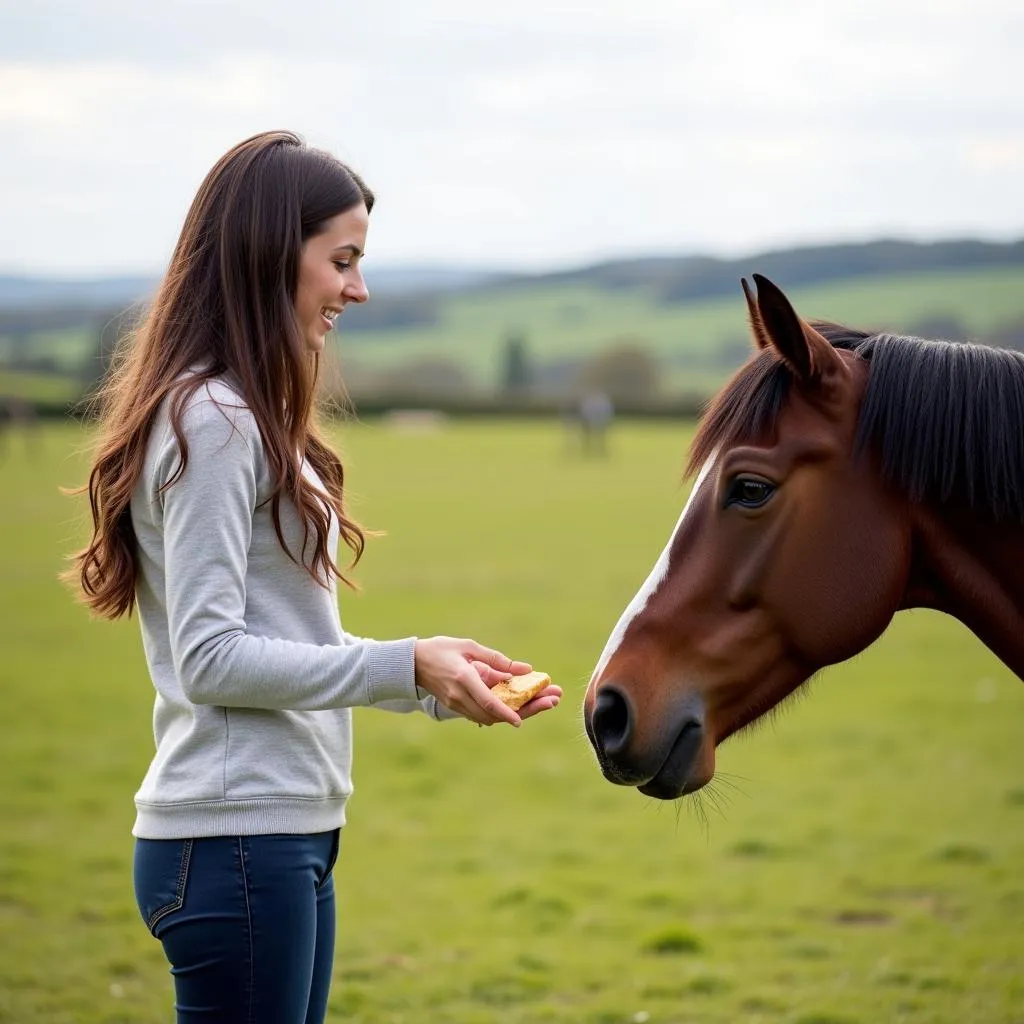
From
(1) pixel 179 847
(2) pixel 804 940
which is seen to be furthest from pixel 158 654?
(2) pixel 804 940

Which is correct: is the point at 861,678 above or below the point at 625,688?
below

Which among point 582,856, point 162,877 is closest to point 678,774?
point 162,877

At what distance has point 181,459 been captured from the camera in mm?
2271

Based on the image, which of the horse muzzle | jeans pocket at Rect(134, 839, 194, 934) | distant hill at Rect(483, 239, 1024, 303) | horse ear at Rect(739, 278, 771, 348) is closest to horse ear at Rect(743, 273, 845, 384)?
horse ear at Rect(739, 278, 771, 348)

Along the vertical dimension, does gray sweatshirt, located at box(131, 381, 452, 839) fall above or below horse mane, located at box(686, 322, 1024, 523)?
below

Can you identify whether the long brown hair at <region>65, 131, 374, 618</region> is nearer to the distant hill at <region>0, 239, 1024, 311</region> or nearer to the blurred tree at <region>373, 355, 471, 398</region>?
the distant hill at <region>0, 239, 1024, 311</region>

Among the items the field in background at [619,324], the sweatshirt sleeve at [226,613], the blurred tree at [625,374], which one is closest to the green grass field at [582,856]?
the sweatshirt sleeve at [226,613]

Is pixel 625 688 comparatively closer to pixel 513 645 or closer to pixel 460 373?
pixel 513 645

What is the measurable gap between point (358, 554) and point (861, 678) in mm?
9400

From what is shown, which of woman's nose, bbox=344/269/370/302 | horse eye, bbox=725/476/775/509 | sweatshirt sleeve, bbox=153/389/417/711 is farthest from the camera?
woman's nose, bbox=344/269/370/302

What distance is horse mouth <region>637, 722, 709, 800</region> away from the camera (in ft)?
7.77

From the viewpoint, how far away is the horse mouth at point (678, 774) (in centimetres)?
237

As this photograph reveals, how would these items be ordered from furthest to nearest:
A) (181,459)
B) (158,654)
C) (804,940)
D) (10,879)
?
(10,879) < (804,940) < (158,654) < (181,459)

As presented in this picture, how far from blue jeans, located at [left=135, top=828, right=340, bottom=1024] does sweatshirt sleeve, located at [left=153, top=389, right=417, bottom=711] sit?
0.29m
